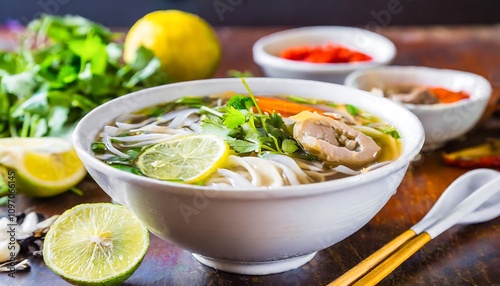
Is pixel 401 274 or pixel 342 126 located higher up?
pixel 342 126

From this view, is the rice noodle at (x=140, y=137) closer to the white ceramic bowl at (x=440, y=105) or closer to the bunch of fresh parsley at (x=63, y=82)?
the bunch of fresh parsley at (x=63, y=82)

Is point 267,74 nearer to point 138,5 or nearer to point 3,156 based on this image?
point 3,156

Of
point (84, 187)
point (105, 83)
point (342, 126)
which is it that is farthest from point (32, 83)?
point (342, 126)

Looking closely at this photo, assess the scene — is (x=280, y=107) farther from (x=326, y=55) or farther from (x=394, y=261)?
(x=326, y=55)

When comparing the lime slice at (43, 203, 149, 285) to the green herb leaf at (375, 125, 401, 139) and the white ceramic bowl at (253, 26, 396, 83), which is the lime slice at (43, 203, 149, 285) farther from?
the white ceramic bowl at (253, 26, 396, 83)

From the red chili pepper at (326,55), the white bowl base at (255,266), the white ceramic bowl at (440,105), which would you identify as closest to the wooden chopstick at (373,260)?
the white bowl base at (255,266)

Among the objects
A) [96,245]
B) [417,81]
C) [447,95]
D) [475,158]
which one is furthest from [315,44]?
[96,245]
